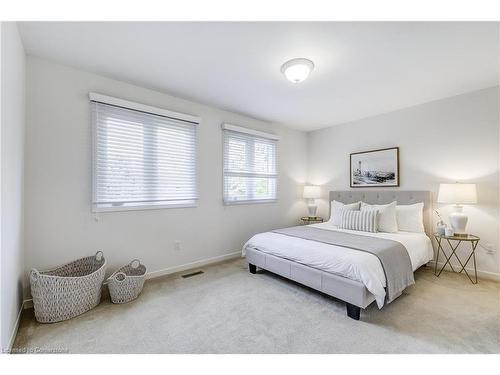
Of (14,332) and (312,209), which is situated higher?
(312,209)

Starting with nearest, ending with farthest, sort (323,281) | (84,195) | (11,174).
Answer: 1. (11,174)
2. (323,281)
3. (84,195)

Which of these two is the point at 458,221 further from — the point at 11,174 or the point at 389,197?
the point at 11,174

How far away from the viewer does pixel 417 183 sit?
→ 3400mm

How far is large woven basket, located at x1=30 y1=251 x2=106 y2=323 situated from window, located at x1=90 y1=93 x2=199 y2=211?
2.52 feet

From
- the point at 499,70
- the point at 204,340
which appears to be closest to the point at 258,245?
the point at 204,340

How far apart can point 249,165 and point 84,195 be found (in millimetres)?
2366

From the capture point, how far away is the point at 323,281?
2193 mm

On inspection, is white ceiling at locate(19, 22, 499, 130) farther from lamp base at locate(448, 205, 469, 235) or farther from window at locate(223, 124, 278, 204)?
lamp base at locate(448, 205, 469, 235)

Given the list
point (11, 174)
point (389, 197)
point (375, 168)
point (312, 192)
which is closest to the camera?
point (11, 174)

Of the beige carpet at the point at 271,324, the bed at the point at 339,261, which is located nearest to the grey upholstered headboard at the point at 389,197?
the bed at the point at 339,261

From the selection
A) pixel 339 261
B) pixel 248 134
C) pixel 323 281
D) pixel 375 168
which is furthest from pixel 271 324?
pixel 375 168

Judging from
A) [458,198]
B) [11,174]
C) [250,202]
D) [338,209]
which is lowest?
[338,209]
